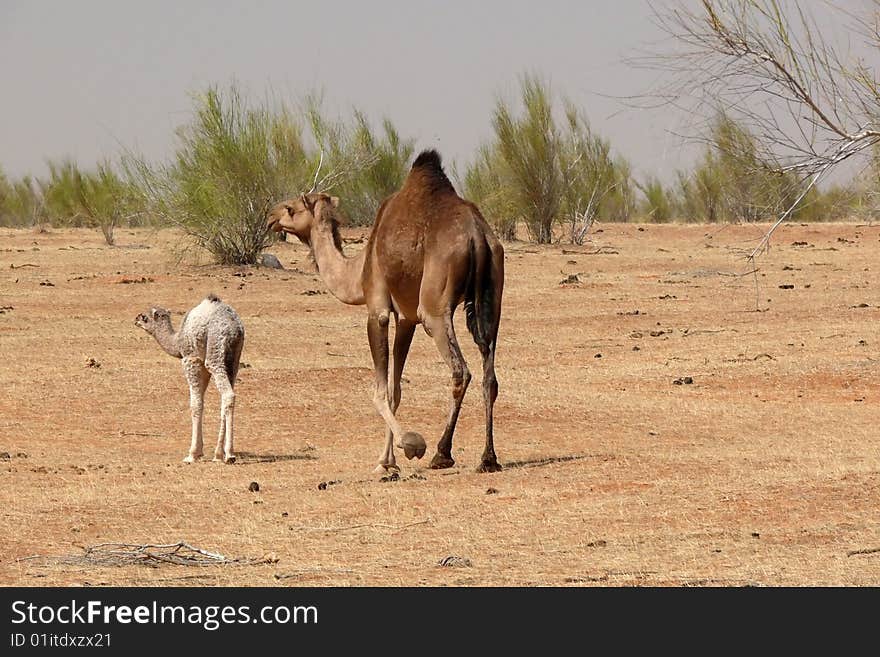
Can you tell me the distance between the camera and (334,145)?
34.0 metres

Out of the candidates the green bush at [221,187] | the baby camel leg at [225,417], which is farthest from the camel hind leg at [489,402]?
the green bush at [221,187]

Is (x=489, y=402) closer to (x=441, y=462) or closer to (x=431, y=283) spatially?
(x=441, y=462)

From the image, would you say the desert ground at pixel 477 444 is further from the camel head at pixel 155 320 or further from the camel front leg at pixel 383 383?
the camel head at pixel 155 320

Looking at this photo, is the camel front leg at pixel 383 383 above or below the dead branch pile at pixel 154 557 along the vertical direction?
above

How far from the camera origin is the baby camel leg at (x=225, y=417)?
1139 centimetres

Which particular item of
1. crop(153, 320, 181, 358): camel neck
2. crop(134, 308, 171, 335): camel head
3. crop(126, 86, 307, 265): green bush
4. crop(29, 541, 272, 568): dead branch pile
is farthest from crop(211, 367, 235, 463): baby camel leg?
crop(126, 86, 307, 265): green bush

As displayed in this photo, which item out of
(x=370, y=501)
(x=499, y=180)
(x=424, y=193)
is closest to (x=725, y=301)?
(x=424, y=193)

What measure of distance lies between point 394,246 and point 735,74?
2851 millimetres

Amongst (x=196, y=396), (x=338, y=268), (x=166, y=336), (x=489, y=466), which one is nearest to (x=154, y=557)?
(x=489, y=466)

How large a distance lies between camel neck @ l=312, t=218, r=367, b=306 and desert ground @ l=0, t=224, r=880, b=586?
130 cm

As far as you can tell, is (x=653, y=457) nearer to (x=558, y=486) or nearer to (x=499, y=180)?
(x=558, y=486)

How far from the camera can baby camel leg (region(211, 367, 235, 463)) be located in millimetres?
11391

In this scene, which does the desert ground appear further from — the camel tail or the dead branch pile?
the camel tail

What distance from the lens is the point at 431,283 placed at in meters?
10.7
